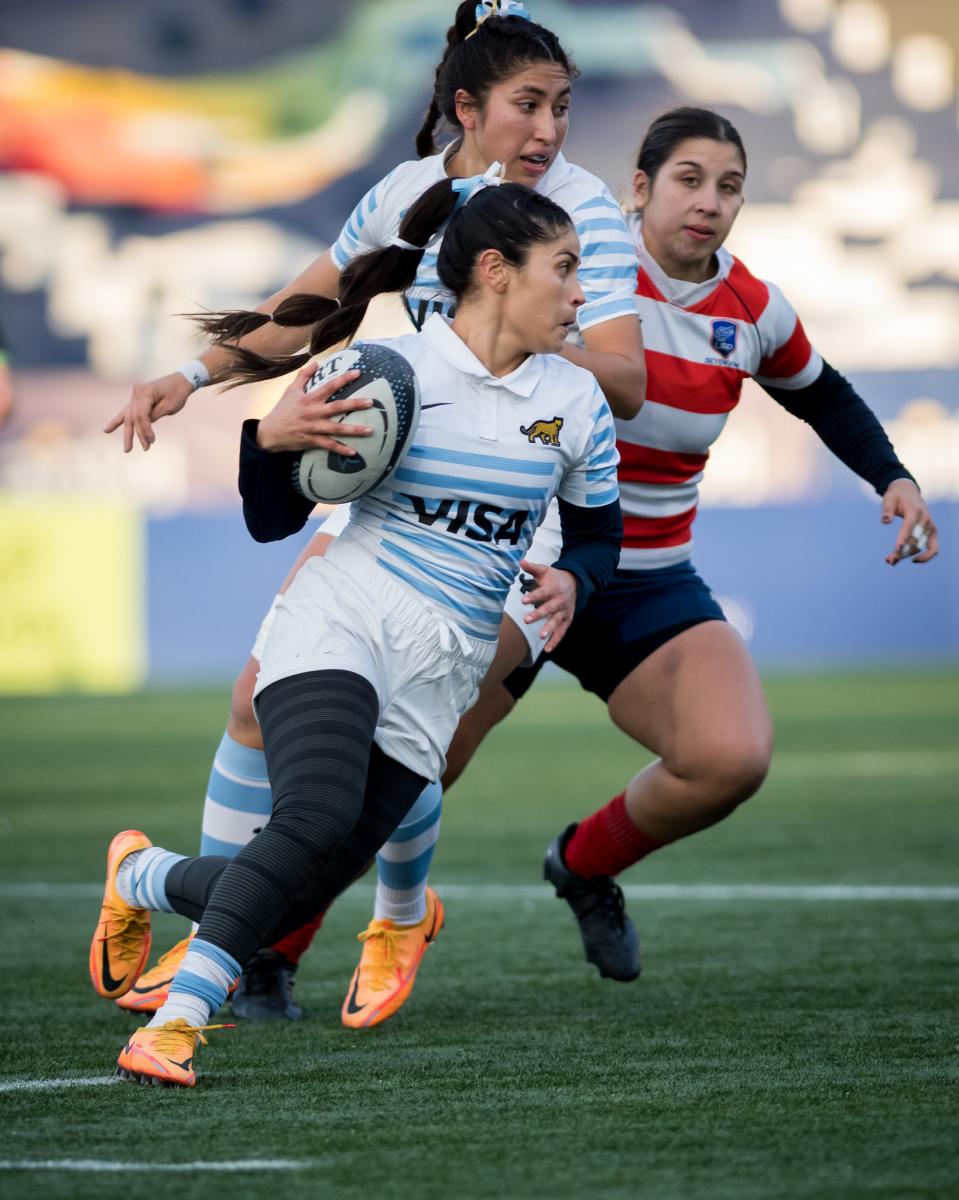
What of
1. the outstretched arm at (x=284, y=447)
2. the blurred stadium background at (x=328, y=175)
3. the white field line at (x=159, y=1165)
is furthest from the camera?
the blurred stadium background at (x=328, y=175)

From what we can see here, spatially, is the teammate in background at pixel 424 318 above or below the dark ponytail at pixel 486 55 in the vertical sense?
below

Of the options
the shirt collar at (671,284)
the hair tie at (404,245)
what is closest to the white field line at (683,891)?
the shirt collar at (671,284)

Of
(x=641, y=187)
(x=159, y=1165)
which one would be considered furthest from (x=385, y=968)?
(x=641, y=187)

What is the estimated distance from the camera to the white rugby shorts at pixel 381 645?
3.49m

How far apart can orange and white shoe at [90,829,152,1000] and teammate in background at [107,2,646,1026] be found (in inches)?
2.6

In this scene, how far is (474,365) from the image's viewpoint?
3592 millimetres

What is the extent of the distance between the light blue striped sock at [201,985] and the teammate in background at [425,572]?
10mm

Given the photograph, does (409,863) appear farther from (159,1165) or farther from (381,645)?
(159,1165)

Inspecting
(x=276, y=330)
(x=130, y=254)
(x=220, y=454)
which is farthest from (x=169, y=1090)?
(x=130, y=254)

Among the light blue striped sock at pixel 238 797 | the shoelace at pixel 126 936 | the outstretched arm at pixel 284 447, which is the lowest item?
the shoelace at pixel 126 936

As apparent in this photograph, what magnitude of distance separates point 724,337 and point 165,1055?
2.14 metres

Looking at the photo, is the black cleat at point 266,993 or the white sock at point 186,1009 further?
the black cleat at point 266,993

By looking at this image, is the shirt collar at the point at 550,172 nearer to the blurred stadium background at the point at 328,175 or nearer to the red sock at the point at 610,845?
the red sock at the point at 610,845

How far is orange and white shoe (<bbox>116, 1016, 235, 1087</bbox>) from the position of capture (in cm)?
330
